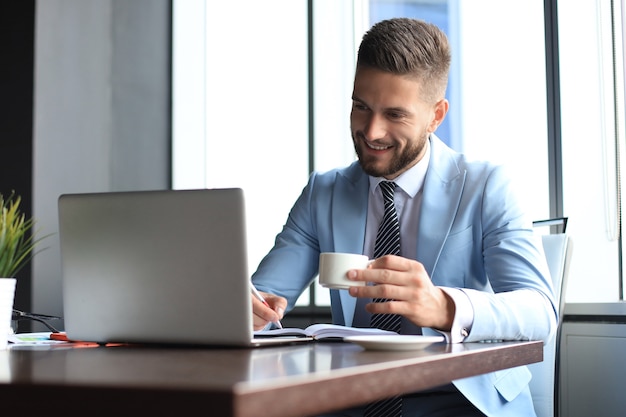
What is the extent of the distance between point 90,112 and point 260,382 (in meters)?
3.92

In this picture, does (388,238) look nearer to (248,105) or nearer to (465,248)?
(465,248)

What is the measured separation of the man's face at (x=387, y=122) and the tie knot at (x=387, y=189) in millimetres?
24

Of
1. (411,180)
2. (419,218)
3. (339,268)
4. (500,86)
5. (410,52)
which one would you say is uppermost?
(500,86)

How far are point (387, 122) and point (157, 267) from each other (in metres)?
0.91

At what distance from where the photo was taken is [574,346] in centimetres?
333

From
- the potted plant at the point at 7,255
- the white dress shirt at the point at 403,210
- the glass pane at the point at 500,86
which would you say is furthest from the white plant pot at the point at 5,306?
the glass pane at the point at 500,86

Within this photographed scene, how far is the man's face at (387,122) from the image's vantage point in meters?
2.05

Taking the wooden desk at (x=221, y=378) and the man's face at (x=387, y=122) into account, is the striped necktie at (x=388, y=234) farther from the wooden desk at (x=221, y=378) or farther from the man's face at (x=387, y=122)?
the wooden desk at (x=221, y=378)

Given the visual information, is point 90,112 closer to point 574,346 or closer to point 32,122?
point 32,122

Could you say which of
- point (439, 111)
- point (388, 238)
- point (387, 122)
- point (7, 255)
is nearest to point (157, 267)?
point (7, 255)

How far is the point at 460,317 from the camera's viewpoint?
4.85 feet

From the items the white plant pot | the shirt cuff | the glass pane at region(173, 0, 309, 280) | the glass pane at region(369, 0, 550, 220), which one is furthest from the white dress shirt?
the glass pane at region(173, 0, 309, 280)

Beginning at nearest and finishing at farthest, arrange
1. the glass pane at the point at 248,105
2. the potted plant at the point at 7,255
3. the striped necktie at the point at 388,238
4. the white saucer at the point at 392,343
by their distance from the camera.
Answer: the white saucer at the point at 392,343 < the potted plant at the point at 7,255 < the striped necktie at the point at 388,238 < the glass pane at the point at 248,105

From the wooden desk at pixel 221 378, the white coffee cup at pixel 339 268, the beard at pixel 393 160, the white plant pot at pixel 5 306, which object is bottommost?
the wooden desk at pixel 221 378
